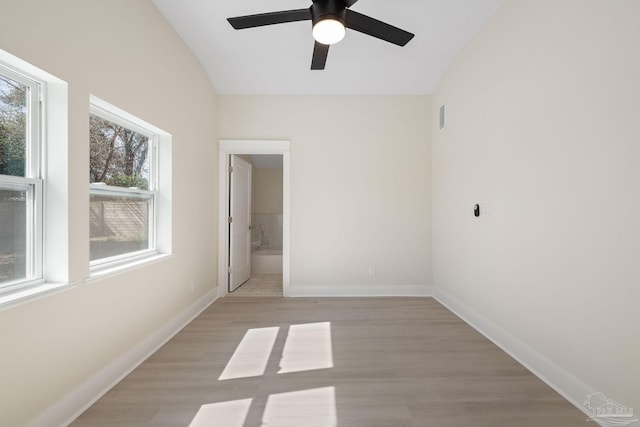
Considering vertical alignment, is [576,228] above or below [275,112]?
below

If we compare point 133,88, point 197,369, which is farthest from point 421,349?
point 133,88

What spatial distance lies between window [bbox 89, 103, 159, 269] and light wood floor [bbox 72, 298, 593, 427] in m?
0.92

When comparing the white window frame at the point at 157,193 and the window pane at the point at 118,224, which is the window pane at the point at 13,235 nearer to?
the window pane at the point at 118,224

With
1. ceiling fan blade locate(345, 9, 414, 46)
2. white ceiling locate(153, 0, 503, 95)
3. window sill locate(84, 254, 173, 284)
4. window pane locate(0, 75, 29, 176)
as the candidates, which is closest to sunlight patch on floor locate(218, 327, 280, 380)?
window sill locate(84, 254, 173, 284)

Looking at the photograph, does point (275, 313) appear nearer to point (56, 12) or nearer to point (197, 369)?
point (197, 369)

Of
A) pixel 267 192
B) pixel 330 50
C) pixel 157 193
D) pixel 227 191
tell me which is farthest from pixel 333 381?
pixel 267 192

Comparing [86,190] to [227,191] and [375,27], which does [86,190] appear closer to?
[375,27]

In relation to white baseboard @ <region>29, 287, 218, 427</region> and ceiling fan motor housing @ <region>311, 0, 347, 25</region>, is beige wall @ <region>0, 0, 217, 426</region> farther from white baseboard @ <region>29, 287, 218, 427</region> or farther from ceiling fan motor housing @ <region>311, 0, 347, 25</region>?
ceiling fan motor housing @ <region>311, 0, 347, 25</region>

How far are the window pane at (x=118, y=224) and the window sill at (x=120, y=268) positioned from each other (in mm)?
98

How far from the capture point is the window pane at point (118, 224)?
2062 mm

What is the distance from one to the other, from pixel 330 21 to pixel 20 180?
1910mm

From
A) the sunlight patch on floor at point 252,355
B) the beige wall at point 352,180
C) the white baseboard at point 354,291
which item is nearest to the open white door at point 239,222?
the beige wall at point 352,180

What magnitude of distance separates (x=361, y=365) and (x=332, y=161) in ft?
8.58

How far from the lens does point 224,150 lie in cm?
412
